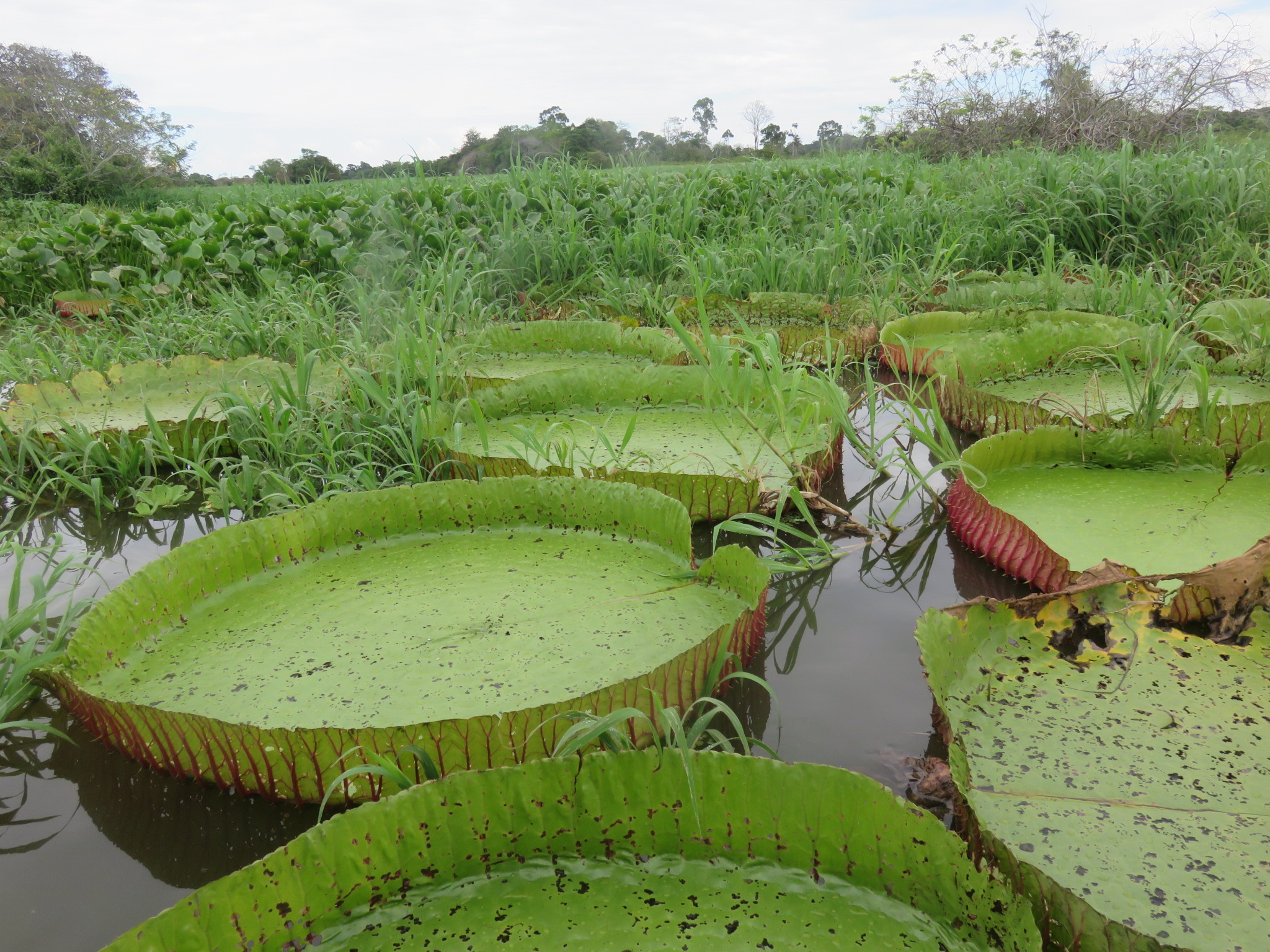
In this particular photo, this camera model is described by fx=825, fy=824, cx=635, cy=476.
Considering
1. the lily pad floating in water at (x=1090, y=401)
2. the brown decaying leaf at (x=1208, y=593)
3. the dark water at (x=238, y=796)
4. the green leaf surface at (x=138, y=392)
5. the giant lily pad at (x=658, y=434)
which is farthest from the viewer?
the green leaf surface at (x=138, y=392)

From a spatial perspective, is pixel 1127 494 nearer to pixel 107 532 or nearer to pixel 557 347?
pixel 557 347

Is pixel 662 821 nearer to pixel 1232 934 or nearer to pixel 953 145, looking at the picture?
pixel 1232 934

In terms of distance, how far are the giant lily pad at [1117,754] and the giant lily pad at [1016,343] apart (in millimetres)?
1304

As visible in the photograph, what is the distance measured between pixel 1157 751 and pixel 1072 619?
241 millimetres

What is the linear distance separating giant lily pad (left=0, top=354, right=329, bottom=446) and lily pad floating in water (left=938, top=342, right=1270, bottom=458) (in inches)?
81.4

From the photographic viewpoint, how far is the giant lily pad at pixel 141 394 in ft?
8.29

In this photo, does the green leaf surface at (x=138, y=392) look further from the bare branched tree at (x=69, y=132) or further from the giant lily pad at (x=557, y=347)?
the bare branched tree at (x=69, y=132)

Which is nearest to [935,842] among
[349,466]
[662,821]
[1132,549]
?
[662,821]

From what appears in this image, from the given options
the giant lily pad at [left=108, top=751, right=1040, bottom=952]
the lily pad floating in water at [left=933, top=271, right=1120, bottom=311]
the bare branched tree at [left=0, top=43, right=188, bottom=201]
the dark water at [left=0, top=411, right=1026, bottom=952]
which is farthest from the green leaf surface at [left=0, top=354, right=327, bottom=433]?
the bare branched tree at [left=0, top=43, right=188, bottom=201]

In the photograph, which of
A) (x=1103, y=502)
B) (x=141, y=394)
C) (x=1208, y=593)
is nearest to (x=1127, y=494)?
(x=1103, y=502)

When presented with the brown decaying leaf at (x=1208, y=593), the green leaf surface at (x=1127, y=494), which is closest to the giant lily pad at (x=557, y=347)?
the green leaf surface at (x=1127, y=494)

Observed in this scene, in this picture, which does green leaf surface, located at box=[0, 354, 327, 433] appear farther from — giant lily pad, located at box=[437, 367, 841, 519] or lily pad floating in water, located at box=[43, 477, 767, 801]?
lily pad floating in water, located at box=[43, 477, 767, 801]

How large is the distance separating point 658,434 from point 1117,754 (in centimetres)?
148

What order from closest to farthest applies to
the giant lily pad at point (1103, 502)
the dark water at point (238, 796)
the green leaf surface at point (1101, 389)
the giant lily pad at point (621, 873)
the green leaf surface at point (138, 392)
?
the giant lily pad at point (621, 873), the dark water at point (238, 796), the giant lily pad at point (1103, 502), the green leaf surface at point (1101, 389), the green leaf surface at point (138, 392)
